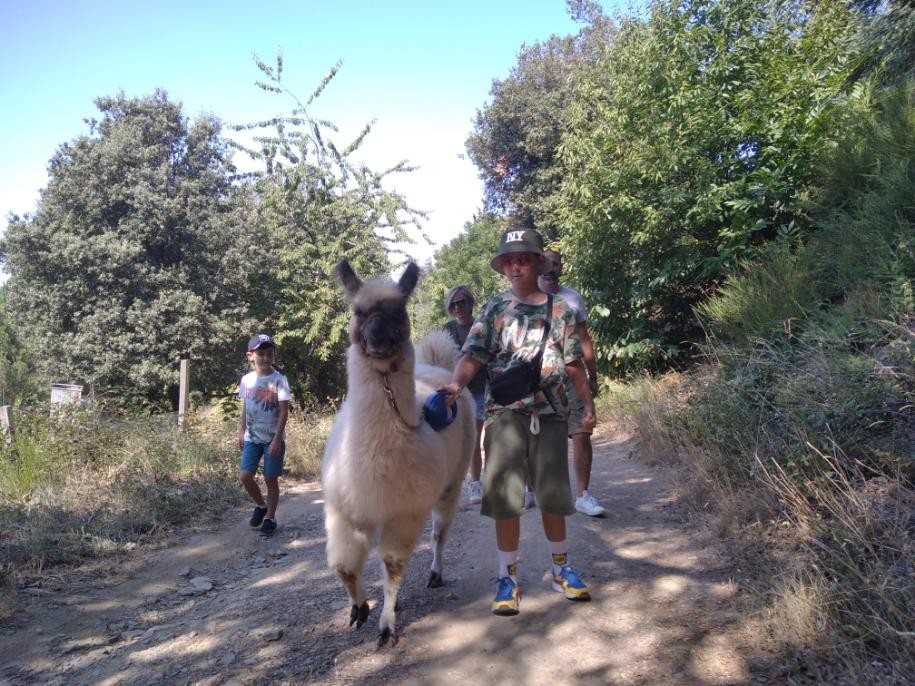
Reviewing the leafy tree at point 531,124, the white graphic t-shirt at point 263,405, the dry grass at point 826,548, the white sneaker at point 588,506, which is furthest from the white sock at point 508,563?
the leafy tree at point 531,124

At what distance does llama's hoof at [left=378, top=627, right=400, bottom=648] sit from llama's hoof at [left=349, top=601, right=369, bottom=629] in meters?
0.27

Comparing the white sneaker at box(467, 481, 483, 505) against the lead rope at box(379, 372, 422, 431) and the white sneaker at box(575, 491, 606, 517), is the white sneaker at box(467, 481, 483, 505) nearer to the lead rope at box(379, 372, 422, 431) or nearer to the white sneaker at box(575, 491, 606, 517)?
the white sneaker at box(575, 491, 606, 517)

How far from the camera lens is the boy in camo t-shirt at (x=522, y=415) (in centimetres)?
392

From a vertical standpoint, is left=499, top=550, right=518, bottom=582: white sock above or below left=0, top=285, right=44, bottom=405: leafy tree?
below

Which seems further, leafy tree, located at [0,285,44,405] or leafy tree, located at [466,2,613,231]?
leafy tree, located at [466,2,613,231]

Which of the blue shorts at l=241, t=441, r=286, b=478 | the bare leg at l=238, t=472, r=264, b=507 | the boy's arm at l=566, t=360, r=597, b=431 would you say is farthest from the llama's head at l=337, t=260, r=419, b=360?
the bare leg at l=238, t=472, r=264, b=507

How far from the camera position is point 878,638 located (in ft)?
9.37

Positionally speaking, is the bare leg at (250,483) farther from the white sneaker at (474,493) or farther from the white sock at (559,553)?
Result: the white sock at (559,553)

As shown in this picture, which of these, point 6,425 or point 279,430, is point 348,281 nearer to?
point 279,430

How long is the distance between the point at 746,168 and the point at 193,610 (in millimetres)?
9826

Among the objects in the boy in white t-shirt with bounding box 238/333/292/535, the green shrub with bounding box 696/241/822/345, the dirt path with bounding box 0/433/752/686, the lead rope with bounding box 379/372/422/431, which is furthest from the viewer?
the green shrub with bounding box 696/241/822/345

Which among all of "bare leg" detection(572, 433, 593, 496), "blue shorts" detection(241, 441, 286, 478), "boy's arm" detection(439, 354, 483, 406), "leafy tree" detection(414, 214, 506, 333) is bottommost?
"bare leg" detection(572, 433, 593, 496)

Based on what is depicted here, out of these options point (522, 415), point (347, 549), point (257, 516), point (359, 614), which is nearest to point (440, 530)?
point (359, 614)

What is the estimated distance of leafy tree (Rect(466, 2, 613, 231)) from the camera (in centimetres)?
2500
